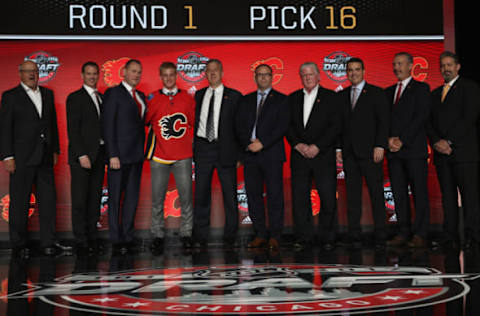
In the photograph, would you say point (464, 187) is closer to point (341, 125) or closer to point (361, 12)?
point (341, 125)

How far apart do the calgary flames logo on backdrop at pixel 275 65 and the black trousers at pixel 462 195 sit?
1807 millimetres

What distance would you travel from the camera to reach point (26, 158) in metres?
4.89

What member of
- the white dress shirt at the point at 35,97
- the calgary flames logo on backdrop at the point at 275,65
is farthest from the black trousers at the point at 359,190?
the white dress shirt at the point at 35,97

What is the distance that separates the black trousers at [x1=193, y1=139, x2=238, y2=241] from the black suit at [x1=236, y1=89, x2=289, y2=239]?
0.47 feet

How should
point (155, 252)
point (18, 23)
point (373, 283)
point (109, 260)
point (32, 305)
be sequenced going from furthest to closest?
point (18, 23), point (155, 252), point (109, 260), point (373, 283), point (32, 305)

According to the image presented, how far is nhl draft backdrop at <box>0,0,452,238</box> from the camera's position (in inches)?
225

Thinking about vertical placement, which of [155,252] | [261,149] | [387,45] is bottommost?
[155,252]

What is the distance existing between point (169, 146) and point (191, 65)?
1.14 m

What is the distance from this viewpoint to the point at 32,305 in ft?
8.38

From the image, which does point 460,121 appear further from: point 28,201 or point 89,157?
point 28,201

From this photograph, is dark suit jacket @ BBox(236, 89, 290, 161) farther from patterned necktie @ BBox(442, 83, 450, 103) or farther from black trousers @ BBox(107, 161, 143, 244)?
patterned necktie @ BBox(442, 83, 450, 103)

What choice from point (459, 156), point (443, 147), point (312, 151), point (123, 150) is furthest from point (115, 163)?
point (459, 156)

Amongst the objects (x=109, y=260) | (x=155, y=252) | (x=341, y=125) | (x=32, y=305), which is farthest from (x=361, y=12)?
(x=32, y=305)

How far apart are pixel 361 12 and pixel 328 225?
7.39ft
